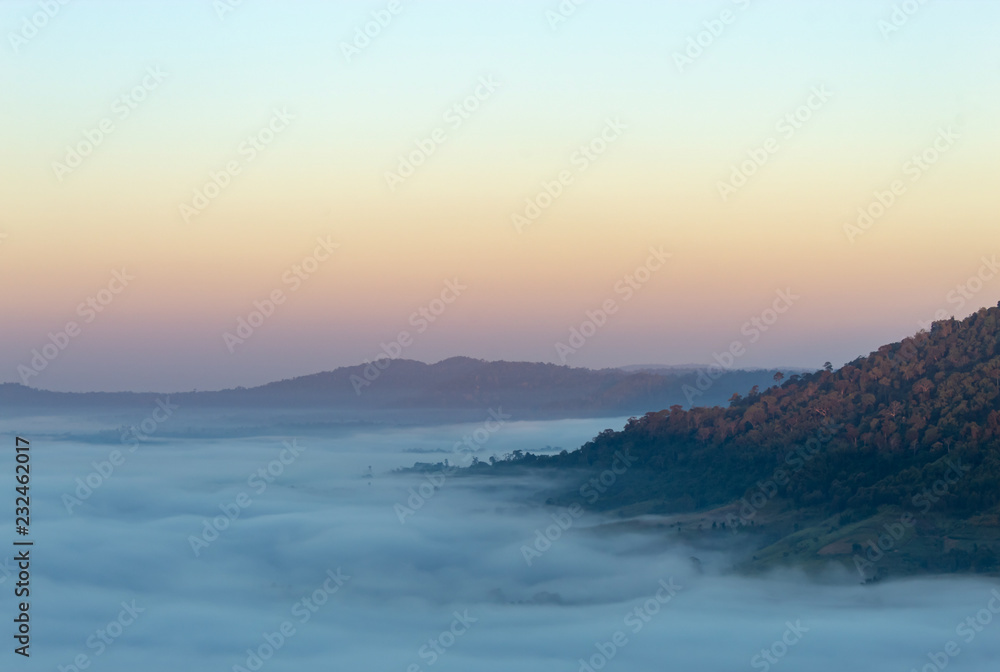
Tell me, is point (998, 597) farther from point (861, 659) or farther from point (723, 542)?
point (723, 542)

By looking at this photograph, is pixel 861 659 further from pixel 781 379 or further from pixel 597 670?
pixel 781 379

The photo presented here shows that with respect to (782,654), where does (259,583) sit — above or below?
above

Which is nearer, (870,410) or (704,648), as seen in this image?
(704,648)

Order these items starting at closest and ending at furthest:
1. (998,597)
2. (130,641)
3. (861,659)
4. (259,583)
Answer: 1. (861,659)
2. (998,597)
3. (130,641)
4. (259,583)

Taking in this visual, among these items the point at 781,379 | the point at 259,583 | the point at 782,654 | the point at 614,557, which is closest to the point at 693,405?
the point at 781,379

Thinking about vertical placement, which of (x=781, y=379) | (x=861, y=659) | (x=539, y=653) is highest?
(x=781, y=379)

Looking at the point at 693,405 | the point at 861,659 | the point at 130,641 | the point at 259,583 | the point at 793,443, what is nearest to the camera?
the point at 861,659
